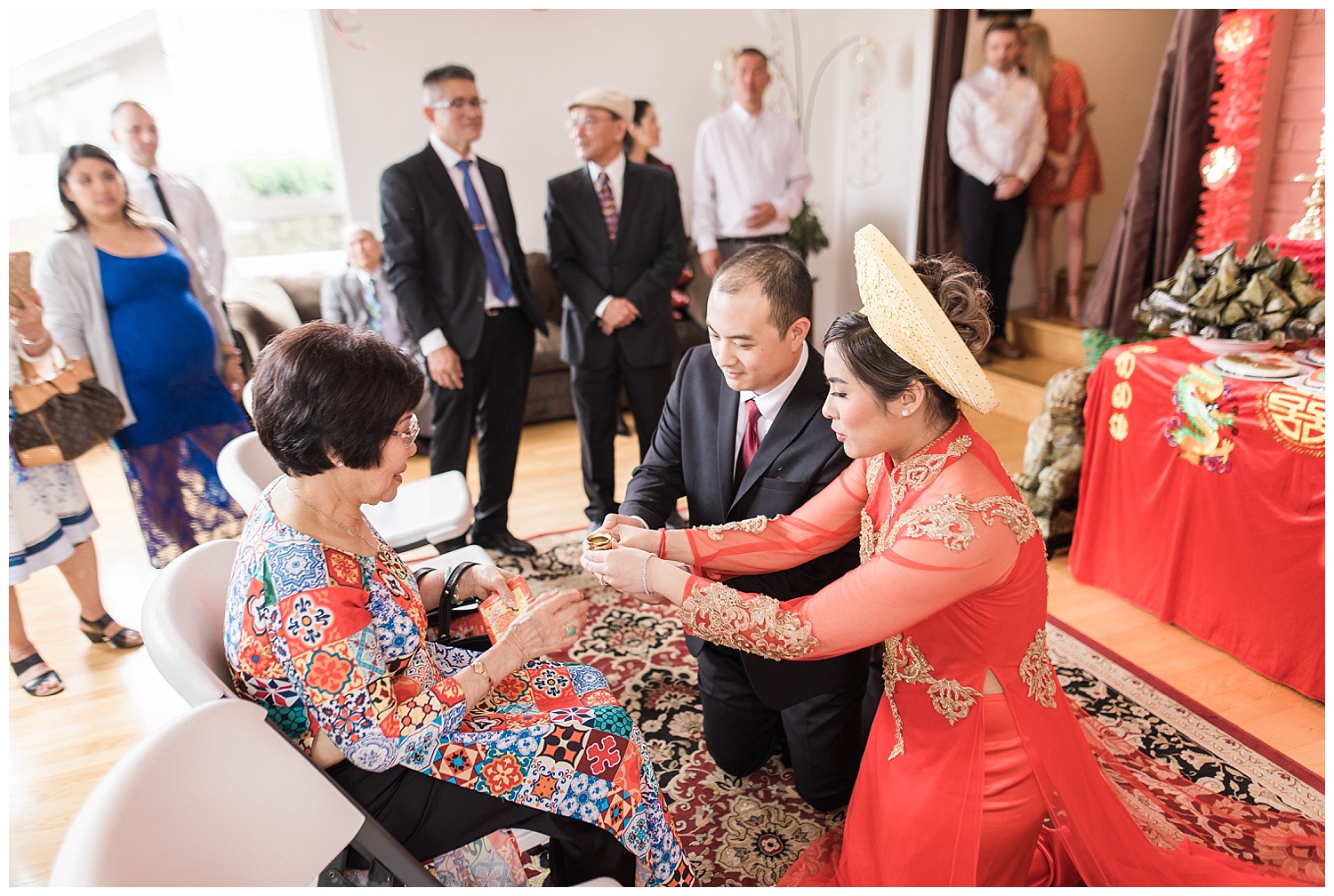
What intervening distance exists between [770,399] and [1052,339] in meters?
3.63

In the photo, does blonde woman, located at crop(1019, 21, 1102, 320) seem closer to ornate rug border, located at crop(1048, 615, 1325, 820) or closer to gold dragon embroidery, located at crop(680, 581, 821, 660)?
ornate rug border, located at crop(1048, 615, 1325, 820)

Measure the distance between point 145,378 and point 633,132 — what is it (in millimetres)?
2845

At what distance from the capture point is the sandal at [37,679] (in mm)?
2594

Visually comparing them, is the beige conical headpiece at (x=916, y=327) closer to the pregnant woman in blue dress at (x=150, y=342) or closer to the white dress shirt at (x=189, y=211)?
the pregnant woman in blue dress at (x=150, y=342)

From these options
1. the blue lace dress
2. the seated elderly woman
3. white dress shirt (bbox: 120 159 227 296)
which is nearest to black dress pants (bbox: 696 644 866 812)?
the seated elderly woman

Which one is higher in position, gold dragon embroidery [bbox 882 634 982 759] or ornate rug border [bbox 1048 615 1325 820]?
gold dragon embroidery [bbox 882 634 982 759]

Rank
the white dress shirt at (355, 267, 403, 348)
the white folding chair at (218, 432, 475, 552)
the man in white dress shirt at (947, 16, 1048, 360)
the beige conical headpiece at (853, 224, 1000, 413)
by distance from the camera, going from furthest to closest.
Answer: the man in white dress shirt at (947, 16, 1048, 360) < the white dress shirt at (355, 267, 403, 348) < the white folding chair at (218, 432, 475, 552) < the beige conical headpiece at (853, 224, 1000, 413)

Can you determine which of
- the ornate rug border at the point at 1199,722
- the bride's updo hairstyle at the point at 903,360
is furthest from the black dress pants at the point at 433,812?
the ornate rug border at the point at 1199,722

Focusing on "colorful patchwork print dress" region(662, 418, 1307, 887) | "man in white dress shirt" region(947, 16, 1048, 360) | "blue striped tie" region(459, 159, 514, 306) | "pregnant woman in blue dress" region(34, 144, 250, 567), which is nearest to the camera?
"colorful patchwork print dress" region(662, 418, 1307, 887)

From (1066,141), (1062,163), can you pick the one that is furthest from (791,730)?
(1066,141)

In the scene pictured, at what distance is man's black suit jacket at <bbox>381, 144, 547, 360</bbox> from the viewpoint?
3.10 m

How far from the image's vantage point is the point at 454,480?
251cm

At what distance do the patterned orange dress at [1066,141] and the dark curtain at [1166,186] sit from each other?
1.30 metres

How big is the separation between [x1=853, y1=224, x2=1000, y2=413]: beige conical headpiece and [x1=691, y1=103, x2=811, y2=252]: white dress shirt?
3716 mm
